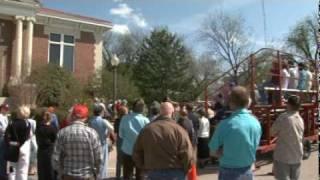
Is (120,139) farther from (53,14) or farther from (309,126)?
(53,14)

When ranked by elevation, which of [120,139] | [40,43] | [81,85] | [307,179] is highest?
[40,43]

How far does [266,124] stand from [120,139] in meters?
4.83

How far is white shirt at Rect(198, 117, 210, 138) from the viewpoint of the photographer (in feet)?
51.1

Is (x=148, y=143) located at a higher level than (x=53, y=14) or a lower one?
lower

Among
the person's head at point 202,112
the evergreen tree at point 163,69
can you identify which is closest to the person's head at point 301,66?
the person's head at point 202,112

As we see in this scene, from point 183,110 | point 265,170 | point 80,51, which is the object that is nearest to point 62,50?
point 80,51

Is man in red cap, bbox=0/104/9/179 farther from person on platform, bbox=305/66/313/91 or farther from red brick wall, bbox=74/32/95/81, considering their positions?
red brick wall, bbox=74/32/95/81

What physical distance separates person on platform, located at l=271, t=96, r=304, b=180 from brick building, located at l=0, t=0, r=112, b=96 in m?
26.1

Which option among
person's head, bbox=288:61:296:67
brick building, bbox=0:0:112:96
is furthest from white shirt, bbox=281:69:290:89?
brick building, bbox=0:0:112:96

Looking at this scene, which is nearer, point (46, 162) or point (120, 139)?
point (46, 162)

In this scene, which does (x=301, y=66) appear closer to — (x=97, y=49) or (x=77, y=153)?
(x=77, y=153)

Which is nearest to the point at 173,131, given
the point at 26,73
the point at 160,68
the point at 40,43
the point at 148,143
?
the point at 148,143

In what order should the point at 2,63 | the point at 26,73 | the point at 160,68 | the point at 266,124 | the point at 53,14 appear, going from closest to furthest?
1. the point at 266,124
2. the point at 26,73
3. the point at 2,63
4. the point at 53,14
5. the point at 160,68

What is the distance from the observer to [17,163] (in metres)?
10.8
